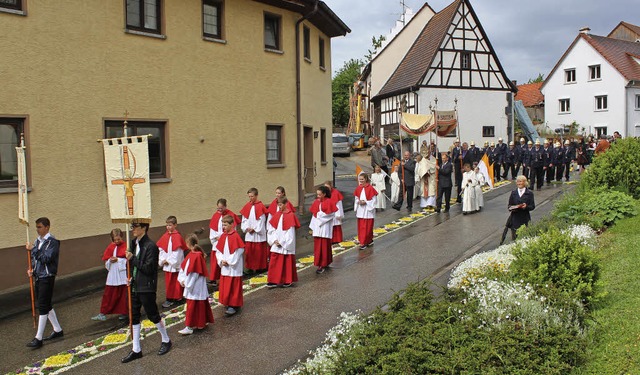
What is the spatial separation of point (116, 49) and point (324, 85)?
936cm

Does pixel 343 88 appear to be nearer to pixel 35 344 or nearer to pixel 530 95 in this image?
pixel 530 95

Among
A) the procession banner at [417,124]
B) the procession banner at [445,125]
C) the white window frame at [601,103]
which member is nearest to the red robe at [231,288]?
the procession banner at [417,124]

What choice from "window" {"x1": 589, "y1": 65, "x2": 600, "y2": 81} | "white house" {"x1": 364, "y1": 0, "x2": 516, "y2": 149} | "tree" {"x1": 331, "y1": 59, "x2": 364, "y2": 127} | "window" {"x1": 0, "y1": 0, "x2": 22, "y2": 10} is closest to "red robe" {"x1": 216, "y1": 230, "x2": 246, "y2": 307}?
"window" {"x1": 0, "y1": 0, "x2": 22, "y2": 10}

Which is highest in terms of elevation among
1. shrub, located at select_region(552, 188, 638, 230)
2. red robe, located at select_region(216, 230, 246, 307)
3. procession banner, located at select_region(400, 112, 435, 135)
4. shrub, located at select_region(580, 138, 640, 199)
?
procession banner, located at select_region(400, 112, 435, 135)

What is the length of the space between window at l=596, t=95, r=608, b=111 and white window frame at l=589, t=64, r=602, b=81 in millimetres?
1546

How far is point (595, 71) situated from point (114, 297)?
47.4 m

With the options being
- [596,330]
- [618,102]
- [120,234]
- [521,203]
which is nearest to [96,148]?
[120,234]

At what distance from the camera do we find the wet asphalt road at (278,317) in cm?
738

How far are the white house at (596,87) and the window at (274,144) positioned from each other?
35846 millimetres

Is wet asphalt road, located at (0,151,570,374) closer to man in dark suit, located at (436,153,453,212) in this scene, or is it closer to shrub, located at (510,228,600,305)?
shrub, located at (510,228,600,305)

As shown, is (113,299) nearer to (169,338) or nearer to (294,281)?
(169,338)

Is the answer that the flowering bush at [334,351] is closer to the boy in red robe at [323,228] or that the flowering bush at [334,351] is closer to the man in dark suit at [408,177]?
the boy in red robe at [323,228]

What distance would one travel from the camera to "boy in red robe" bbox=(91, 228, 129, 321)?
31.3 ft

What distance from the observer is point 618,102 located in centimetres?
4466
